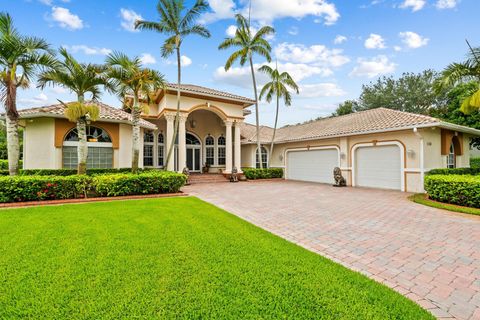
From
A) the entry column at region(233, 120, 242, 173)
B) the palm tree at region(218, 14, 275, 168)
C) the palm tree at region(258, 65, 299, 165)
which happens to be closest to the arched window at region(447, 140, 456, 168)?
the palm tree at region(258, 65, 299, 165)

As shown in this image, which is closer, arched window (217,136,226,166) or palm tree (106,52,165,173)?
palm tree (106,52,165,173)

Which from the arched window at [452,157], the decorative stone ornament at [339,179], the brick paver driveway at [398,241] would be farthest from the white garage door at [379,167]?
the arched window at [452,157]

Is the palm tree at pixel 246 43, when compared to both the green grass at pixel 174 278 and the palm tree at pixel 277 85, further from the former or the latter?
the green grass at pixel 174 278

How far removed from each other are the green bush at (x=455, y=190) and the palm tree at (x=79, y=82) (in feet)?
46.7

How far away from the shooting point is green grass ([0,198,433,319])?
8.08 feet

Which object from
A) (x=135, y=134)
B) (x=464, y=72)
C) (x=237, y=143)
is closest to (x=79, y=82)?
(x=135, y=134)

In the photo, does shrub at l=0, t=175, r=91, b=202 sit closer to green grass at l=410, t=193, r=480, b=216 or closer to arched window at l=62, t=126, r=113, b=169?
arched window at l=62, t=126, r=113, b=169

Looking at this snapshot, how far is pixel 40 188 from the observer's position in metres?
8.31

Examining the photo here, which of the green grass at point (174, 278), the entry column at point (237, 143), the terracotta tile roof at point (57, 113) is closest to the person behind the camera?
the green grass at point (174, 278)

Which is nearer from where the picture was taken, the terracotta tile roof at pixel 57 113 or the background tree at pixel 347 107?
the terracotta tile roof at pixel 57 113

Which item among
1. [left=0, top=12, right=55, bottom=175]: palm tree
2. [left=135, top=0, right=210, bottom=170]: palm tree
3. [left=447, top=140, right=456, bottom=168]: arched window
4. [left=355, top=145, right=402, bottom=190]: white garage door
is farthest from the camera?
[left=447, top=140, right=456, bottom=168]: arched window

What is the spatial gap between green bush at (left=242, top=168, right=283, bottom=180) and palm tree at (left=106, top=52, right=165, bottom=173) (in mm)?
9379

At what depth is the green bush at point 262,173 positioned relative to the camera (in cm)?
1838

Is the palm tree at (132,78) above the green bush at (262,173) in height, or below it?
above
